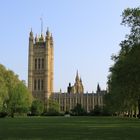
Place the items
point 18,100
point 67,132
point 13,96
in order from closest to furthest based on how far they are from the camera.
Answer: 1. point 67,132
2. point 13,96
3. point 18,100

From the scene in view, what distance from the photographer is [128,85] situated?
55312mm

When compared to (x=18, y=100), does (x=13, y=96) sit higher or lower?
higher

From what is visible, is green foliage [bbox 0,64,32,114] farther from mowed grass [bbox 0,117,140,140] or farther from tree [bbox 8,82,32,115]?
mowed grass [bbox 0,117,140,140]

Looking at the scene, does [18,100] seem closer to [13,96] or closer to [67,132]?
[13,96]

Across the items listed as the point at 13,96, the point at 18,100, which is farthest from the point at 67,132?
the point at 18,100

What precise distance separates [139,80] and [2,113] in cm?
6562

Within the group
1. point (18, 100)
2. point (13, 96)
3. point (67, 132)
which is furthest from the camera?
point (18, 100)

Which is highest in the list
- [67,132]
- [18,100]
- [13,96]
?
[13,96]

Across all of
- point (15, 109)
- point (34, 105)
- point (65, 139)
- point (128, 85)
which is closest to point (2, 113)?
point (15, 109)

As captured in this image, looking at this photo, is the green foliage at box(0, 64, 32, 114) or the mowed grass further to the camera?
the green foliage at box(0, 64, 32, 114)

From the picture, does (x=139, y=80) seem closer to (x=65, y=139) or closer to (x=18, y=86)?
(x=65, y=139)

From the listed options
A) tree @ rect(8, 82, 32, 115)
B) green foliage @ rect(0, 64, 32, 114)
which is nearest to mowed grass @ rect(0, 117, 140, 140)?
green foliage @ rect(0, 64, 32, 114)

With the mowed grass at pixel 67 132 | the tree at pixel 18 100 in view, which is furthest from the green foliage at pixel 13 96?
the mowed grass at pixel 67 132

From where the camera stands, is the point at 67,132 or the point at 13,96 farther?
the point at 13,96
